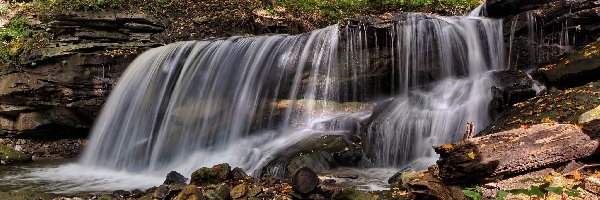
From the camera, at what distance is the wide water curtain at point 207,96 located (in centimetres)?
994

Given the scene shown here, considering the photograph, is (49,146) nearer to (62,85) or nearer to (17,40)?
(62,85)

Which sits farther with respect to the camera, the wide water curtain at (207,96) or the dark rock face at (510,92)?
the wide water curtain at (207,96)

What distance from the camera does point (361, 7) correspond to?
15.9 metres

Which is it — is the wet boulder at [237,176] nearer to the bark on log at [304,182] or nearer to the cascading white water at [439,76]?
the bark on log at [304,182]

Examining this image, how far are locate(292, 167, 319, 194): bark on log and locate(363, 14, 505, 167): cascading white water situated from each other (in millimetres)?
2538

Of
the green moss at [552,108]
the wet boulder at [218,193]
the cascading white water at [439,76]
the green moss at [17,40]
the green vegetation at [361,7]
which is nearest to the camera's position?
the wet boulder at [218,193]

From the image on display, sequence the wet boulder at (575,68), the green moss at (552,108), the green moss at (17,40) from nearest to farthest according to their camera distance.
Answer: the green moss at (552,108), the wet boulder at (575,68), the green moss at (17,40)

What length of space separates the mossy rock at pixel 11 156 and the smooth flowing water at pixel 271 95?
1214 millimetres

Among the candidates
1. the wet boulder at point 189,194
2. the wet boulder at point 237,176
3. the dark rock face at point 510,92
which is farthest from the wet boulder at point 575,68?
the wet boulder at point 189,194

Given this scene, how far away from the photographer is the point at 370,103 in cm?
1001

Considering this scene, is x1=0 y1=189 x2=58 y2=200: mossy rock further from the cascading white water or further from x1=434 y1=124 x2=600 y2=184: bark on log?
x1=434 y1=124 x2=600 y2=184: bark on log

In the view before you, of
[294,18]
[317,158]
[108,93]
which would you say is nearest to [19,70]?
[108,93]

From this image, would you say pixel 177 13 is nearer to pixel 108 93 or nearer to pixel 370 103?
pixel 108 93

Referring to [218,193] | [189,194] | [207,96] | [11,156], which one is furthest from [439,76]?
[11,156]
